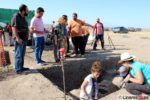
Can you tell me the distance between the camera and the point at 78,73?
39.0 feet

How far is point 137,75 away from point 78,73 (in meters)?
4.70

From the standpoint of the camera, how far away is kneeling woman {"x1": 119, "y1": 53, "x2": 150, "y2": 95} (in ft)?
24.0

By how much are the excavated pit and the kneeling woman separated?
2276 mm

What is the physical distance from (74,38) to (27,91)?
5346 millimetres

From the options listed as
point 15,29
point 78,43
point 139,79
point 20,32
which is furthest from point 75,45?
point 139,79

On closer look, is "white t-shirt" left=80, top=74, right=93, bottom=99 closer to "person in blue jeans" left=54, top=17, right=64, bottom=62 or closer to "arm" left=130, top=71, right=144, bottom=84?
"arm" left=130, top=71, right=144, bottom=84

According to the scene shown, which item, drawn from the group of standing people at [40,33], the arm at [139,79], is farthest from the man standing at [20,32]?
the arm at [139,79]

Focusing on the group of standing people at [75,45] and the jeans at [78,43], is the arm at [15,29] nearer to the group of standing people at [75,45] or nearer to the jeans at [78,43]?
the group of standing people at [75,45]

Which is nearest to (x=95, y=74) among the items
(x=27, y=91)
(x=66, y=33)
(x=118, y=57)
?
(x=27, y=91)

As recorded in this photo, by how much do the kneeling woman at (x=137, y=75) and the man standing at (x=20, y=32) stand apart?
3255 mm

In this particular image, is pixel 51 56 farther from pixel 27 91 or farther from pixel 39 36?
pixel 27 91

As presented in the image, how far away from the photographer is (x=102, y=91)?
1002cm

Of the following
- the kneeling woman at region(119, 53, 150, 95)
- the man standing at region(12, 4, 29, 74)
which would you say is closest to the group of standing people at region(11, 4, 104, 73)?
the man standing at region(12, 4, 29, 74)

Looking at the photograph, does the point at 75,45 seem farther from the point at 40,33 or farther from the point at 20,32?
the point at 20,32
